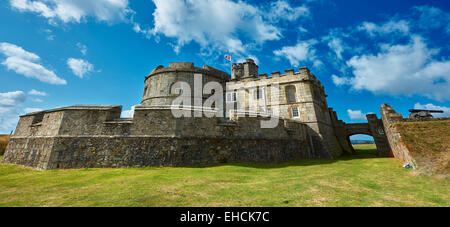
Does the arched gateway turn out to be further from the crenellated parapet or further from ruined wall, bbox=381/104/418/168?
the crenellated parapet

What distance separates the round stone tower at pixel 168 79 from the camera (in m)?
20.0

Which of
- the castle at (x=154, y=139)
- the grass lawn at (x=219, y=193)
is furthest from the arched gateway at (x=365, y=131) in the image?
the grass lawn at (x=219, y=193)

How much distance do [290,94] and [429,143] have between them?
1284 centimetres

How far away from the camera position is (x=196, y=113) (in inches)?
451

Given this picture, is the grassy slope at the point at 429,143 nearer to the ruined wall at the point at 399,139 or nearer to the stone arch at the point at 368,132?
the ruined wall at the point at 399,139

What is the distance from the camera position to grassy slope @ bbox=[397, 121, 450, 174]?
701 centimetres

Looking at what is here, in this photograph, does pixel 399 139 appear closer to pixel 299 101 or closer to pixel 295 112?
pixel 295 112

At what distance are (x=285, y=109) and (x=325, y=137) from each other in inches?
209

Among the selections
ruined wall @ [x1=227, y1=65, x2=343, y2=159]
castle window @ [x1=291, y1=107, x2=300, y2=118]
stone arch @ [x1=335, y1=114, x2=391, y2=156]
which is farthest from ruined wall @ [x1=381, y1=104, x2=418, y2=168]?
stone arch @ [x1=335, y1=114, x2=391, y2=156]

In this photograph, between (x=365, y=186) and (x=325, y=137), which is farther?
(x=325, y=137)

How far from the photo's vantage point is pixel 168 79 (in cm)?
2058

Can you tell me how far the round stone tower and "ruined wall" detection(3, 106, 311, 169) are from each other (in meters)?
8.74

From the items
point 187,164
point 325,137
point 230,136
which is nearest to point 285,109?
point 325,137
